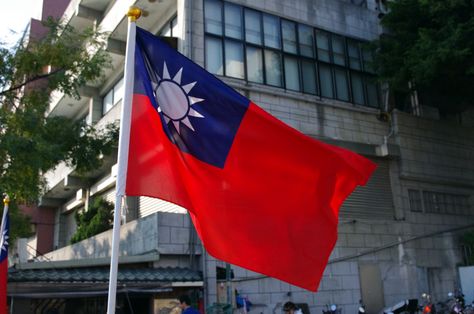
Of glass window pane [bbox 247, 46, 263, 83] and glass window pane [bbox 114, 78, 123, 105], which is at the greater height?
glass window pane [bbox 114, 78, 123, 105]

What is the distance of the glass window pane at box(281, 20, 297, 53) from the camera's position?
18.2 meters

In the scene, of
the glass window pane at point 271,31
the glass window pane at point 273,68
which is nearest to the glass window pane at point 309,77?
the glass window pane at point 273,68

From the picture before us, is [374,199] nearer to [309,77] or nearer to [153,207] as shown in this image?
[309,77]

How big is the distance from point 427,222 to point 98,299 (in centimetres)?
1187

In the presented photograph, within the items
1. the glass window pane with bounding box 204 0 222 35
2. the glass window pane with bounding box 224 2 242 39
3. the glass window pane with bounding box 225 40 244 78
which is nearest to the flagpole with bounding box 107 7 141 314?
the glass window pane with bounding box 225 40 244 78

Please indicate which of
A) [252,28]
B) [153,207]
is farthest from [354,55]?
[153,207]

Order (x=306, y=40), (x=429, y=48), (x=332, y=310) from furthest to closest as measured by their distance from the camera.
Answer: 1. (x=306, y=40)
2. (x=429, y=48)
3. (x=332, y=310)

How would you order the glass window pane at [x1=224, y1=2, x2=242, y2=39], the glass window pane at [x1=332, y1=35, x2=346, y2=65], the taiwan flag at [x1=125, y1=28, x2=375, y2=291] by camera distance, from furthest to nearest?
1. the glass window pane at [x1=332, y1=35, x2=346, y2=65]
2. the glass window pane at [x1=224, y1=2, x2=242, y2=39]
3. the taiwan flag at [x1=125, y1=28, x2=375, y2=291]

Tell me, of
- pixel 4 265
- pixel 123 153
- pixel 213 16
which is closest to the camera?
pixel 123 153

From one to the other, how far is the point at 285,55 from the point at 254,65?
1432 mm

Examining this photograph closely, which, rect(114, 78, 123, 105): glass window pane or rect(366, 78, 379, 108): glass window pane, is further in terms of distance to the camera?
rect(114, 78, 123, 105): glass window pane

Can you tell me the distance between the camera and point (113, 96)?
2248 centimetres

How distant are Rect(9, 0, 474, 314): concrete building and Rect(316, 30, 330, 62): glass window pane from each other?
5 centimetres

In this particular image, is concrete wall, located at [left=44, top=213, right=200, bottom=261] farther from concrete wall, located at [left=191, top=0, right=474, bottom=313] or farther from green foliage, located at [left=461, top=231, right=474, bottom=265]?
green foliage, located at [left=461, top=231, right=474, bottom=265]
